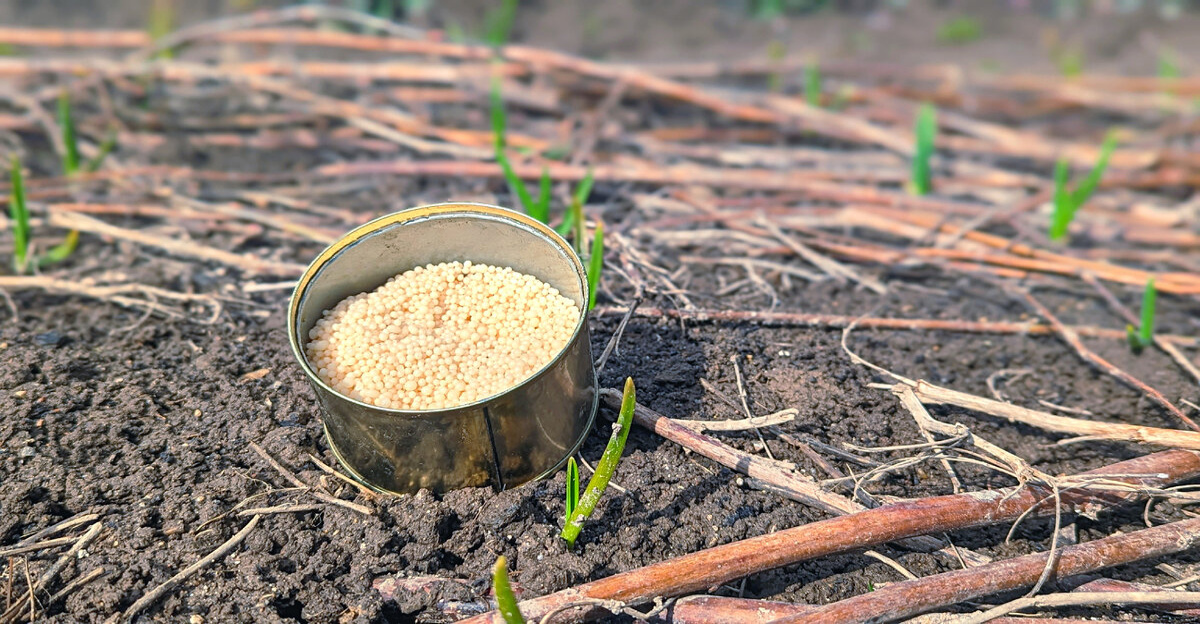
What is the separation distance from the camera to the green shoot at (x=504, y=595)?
55.8 inches

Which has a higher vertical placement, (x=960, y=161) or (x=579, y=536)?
(x=960, y=161)

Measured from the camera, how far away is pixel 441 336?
2098mm

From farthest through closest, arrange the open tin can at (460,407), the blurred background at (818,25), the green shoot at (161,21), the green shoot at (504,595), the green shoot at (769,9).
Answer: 1. the green shoot at (769,9)
2. the blurred background at (818,25)
3. the green shoot at (161,21)
4. the open tin can at (460,407)
5. the green shoot at (504,595)

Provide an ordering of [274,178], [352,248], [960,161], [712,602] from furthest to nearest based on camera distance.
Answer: [960,161] → [274,178] → [352,248] → [712,602]

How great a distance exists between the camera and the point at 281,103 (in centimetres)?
384

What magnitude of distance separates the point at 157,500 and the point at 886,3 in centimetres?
531

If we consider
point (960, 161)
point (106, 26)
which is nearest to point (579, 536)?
point (960, 161)

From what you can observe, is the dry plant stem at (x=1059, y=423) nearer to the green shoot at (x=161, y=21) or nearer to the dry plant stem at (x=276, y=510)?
the dry plant stem at (x=276, y=510)

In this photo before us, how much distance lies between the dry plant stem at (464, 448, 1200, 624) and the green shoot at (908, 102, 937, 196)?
1.59 meters

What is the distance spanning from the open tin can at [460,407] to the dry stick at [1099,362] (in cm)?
146

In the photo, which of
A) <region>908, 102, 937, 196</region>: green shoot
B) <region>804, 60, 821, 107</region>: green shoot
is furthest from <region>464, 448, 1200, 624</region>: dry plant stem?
<region>804, 60, 821, 107</region>: green shoot

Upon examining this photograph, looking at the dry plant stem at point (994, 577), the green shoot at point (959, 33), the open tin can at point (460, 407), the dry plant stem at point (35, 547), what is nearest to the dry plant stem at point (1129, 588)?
the dry plant stem at point (994, 577)

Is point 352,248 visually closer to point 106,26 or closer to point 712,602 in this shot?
point 712,602

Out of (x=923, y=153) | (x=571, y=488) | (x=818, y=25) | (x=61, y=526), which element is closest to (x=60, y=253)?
(x=61, y=526)
